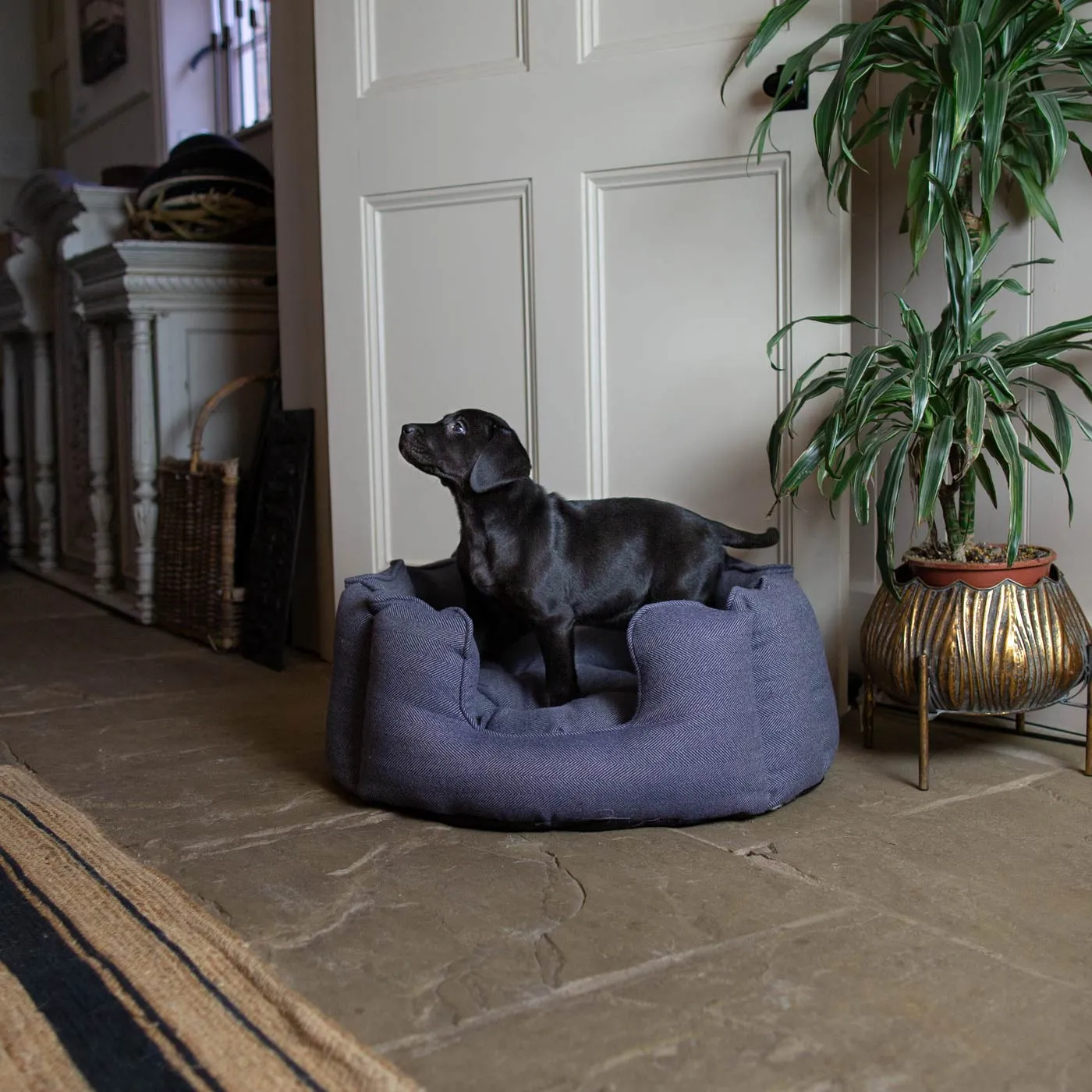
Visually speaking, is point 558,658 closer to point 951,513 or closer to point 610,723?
point 610,723

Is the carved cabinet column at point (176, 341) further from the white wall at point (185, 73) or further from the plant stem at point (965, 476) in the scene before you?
the plant stem at point (965, 476)

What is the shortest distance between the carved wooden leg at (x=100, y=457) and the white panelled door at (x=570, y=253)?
1441mm

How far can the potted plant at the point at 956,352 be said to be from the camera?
2.05 meters

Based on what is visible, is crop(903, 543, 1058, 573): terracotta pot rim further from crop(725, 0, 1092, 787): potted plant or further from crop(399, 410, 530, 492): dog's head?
crop(399, 410, 530, 492): dog's head

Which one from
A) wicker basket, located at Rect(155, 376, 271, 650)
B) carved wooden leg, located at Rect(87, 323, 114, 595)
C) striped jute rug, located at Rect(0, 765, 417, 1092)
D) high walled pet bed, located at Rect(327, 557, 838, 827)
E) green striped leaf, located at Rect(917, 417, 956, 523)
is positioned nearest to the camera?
striped jute rug, located at Rect(0, 765, 417, 1092)

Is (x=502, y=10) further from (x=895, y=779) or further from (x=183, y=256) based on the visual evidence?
(x=895, y=779)

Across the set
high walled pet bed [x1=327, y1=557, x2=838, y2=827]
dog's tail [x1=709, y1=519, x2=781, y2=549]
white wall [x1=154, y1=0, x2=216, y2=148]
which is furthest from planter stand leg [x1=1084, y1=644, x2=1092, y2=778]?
white wall [x1=154, y1=0, x2=216, y2=148]

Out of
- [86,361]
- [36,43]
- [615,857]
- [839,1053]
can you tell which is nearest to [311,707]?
[615,857]

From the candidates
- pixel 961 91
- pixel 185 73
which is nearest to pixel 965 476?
pixel 961 91

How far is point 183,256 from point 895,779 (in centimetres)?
245

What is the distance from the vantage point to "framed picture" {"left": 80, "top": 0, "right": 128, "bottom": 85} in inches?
213

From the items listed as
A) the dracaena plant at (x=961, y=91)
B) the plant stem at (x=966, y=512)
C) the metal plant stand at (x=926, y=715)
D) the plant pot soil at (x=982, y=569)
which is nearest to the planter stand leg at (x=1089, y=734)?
the metal plant stand at (x=926, y=715)

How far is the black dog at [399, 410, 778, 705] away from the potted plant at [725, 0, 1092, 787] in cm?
23

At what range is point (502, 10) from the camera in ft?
8.78
